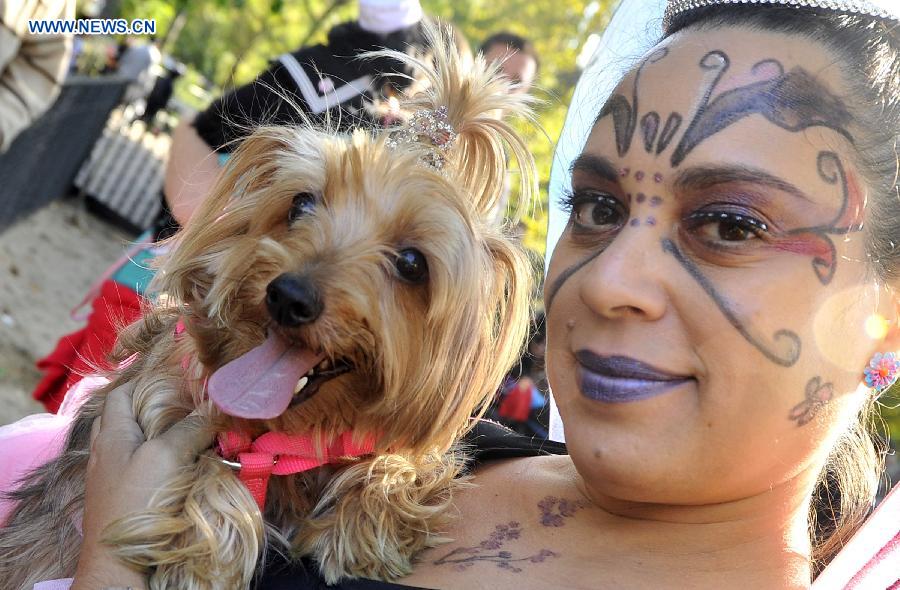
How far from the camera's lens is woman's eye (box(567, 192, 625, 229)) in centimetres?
209

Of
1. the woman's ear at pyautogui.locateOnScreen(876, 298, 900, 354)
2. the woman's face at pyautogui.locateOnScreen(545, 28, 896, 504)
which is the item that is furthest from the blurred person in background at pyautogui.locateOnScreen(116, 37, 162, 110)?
the woman's ear at pyautogui.locateOnScreen(876, 298, 900, 354)

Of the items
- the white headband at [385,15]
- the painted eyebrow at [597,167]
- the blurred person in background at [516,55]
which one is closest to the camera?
the painted eyebrow at [597,167]

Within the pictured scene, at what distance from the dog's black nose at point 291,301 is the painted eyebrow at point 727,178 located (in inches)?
36.5

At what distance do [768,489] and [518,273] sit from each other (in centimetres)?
93

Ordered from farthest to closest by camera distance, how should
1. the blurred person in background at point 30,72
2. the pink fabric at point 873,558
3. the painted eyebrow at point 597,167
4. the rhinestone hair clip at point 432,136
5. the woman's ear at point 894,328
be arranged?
the blurred person in background at point 30,72, the rhinestone hair clip at point 432,136, the painted eyebrow at point 597,167, the woman's ear at point 894,328, the pink fabric at point 873,558

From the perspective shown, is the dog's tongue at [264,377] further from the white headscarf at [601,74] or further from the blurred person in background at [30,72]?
the blurred person in background at [30,72]

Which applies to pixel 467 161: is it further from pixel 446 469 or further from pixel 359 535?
pixel 359 535

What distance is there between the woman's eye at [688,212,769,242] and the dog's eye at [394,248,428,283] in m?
0.85

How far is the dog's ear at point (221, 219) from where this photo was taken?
2.56 m

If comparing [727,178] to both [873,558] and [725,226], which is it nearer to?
[725,226]

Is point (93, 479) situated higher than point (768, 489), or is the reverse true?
point (768, 489)

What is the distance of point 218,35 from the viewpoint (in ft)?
103

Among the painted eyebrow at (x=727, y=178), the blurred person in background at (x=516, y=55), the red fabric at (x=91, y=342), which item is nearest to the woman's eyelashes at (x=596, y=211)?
the painted eyebrow at (x=727, y=178)

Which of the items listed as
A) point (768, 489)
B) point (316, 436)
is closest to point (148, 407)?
point (316, 436)
